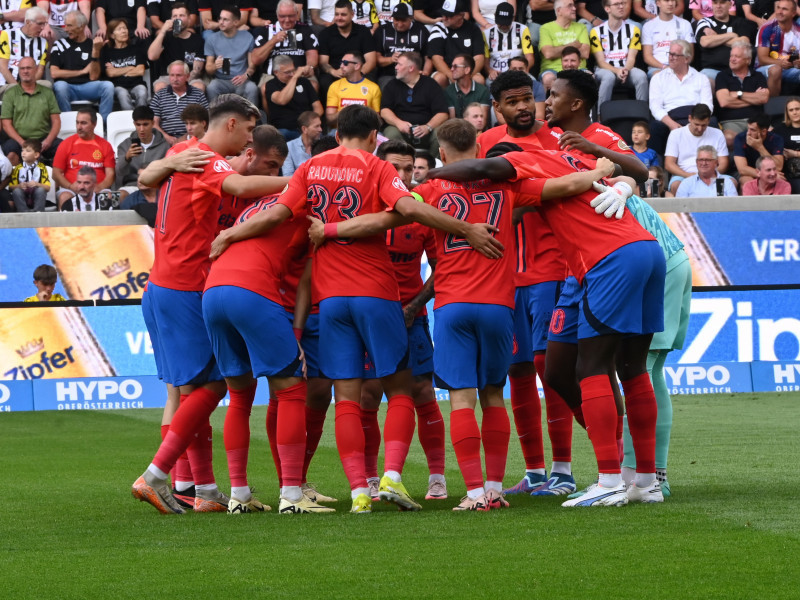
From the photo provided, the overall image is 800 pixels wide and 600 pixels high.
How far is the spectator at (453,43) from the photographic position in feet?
60.5

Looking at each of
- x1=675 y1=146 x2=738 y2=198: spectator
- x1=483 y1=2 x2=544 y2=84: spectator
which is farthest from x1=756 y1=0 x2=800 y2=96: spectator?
x1=483 y1=2 x2=544 y2=84: spectator

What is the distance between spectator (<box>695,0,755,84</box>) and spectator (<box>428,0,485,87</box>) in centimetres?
361

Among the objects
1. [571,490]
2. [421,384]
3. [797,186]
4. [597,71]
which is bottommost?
[571,490]

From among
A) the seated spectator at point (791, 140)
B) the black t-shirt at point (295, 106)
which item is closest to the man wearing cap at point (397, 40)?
the black t-shirt at point (295, 106)

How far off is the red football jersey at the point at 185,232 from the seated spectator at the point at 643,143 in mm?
10660

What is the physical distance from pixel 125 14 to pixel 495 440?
46.2 feet

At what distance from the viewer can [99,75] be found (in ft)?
61.0

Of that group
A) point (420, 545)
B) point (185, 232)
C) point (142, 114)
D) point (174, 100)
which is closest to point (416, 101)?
point (174, 100)

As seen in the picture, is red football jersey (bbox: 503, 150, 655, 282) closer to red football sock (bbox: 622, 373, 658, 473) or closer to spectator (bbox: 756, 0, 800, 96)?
red football sock (bbox: 622, 373, 658, 473)

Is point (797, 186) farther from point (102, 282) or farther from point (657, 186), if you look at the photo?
point (102, 282)

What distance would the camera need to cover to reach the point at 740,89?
18562 mm

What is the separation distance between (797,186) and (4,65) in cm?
1178

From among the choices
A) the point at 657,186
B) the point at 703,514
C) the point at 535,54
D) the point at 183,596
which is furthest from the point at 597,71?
the point at 183,596

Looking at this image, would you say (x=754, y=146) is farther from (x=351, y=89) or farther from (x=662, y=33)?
(x=351, y=89)
